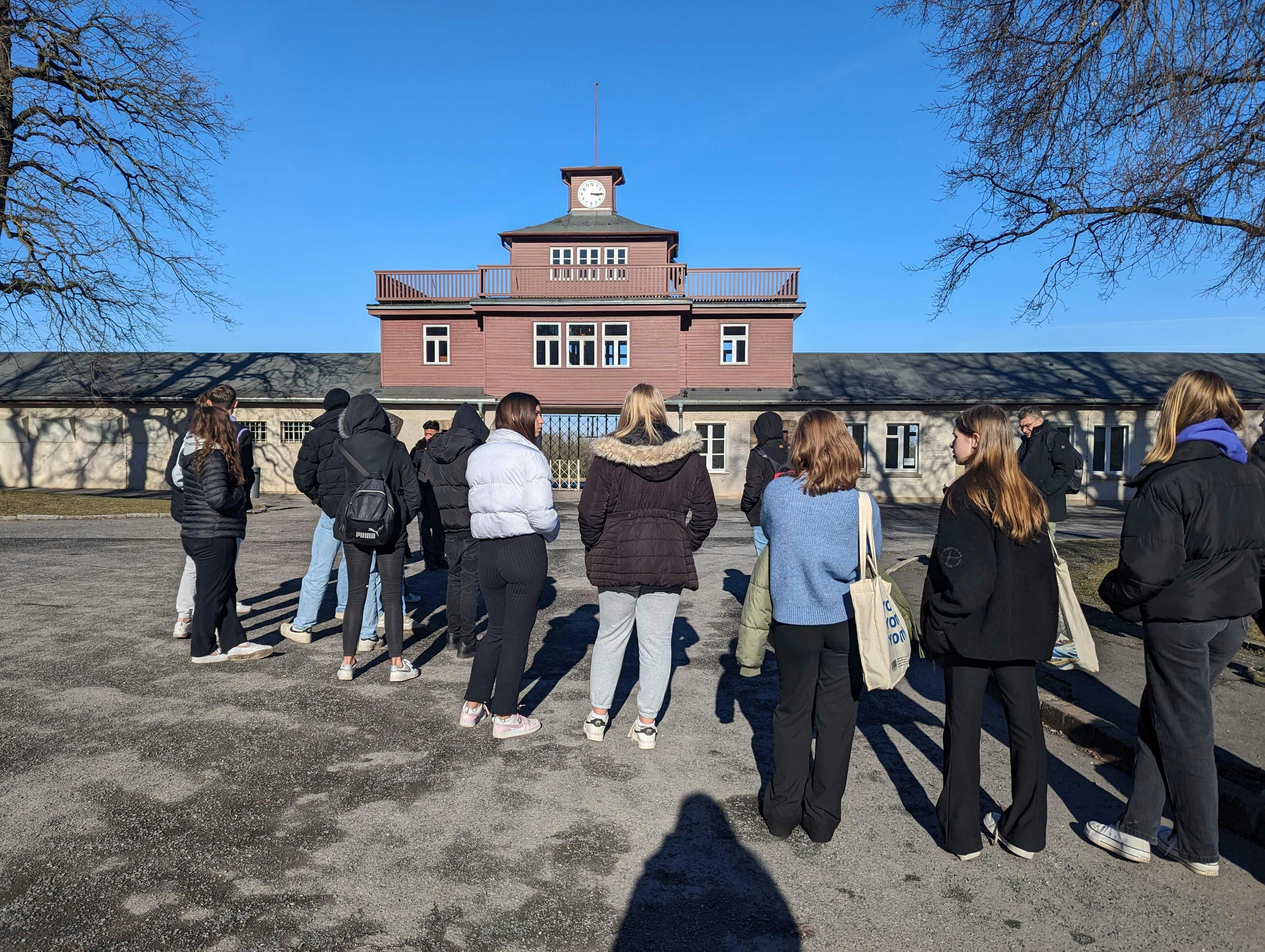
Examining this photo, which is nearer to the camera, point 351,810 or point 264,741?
point 351,810

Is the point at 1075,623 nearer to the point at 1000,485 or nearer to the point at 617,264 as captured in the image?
the point at 1000,485

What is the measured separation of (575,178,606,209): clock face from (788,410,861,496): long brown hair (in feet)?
97.1

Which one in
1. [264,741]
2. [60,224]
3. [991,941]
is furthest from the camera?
[60,224]

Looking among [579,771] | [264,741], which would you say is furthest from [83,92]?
[579,771]

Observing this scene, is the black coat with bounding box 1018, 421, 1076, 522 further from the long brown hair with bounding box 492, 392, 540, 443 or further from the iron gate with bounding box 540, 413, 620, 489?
the iron gate with bounding box 540, 413, 620, 489

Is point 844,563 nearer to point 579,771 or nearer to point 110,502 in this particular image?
point 579,771

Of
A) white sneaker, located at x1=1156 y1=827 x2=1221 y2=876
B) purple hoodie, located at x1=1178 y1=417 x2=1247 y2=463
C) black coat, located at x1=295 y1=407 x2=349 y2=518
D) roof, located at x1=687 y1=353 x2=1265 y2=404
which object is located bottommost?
white sneaker, located at x1=1156 y1=827 x2=1221 y2=876

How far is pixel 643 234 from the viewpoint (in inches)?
1131

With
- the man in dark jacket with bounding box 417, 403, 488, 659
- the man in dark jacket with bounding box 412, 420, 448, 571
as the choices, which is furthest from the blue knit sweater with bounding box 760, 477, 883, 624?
the man in dark jacket with bounding box 412, 420, 448, 571

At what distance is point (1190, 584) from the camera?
3.36 metres

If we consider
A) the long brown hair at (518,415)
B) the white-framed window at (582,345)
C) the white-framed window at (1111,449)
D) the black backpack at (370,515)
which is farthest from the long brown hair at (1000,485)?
the white-framed window at (1111,449)

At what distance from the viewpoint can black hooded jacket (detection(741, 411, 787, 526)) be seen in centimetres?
820

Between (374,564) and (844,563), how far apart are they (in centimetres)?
490

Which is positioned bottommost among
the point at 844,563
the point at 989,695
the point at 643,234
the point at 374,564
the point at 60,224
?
the point at 989,695
